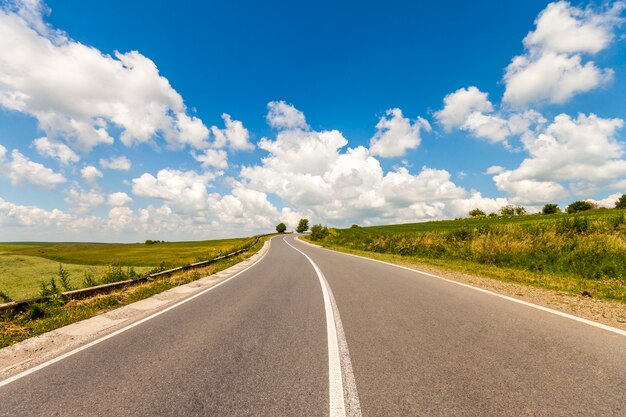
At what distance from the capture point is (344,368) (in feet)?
12.2

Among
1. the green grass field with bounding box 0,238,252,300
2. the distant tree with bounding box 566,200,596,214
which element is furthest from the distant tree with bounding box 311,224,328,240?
the distant tree with bounding box 566,200,596,214

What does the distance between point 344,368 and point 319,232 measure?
67.9 metres

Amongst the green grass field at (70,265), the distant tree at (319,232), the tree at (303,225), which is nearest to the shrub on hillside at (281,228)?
the tree at (303,225)

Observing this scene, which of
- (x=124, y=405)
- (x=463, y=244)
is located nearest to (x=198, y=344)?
(x=124, y=405)

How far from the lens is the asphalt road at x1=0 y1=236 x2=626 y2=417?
296 cm

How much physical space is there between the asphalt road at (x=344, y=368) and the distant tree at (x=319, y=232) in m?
64.0

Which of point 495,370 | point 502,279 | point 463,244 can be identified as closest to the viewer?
point 495,370

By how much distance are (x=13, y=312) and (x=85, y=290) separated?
1921 millimetres

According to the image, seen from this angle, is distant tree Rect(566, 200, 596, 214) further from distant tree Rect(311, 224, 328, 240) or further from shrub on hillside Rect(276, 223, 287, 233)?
shrub on hillside Rect(276, 223, 287, 233)

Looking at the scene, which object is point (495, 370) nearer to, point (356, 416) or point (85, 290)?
point (356, 416)

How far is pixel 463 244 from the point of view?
18.8 metres

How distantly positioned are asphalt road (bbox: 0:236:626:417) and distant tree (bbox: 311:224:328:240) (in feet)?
210

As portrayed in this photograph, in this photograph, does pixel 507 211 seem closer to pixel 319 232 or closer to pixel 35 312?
pixel 319 232

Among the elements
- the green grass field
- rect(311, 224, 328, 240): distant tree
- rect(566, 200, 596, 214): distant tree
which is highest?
rect(566, 200, 596, 214): distant tree
